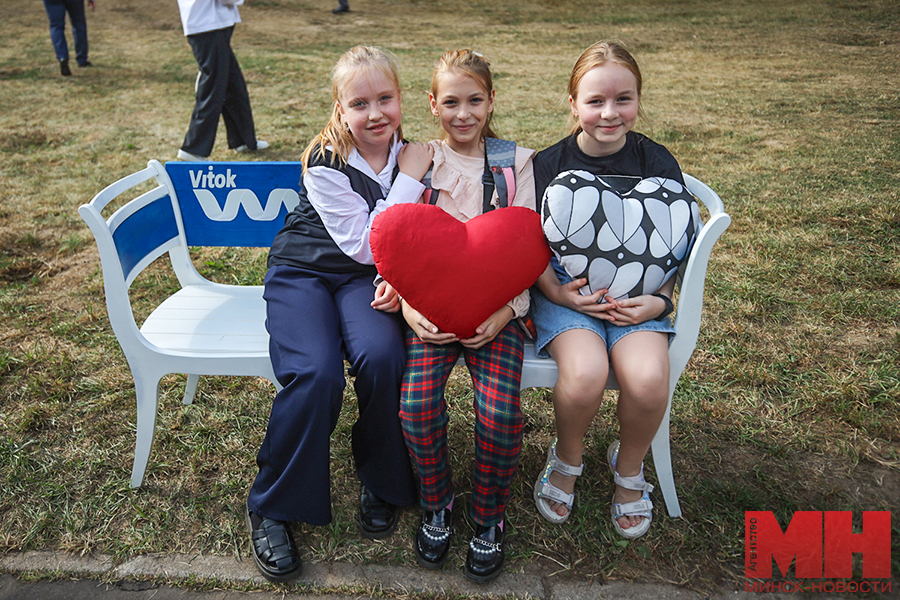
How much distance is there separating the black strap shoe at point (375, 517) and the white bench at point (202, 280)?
51 cm

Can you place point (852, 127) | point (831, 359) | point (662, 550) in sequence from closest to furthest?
point (662, 550) → point (831, 359) → point (852, 127)

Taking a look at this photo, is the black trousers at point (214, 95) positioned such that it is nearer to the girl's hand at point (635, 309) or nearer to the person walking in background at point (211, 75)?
the person walking in background at point (211, 75)

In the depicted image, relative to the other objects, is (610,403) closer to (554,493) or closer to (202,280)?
(554,493)

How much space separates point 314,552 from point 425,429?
0.56m

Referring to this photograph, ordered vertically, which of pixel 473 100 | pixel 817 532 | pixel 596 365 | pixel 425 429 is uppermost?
pixel 473 100

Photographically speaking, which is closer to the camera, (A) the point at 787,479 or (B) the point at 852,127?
(A) the point at 787,479

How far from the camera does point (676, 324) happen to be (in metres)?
1.88

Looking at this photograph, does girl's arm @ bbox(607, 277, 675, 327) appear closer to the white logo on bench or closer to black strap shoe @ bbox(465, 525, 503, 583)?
black strap shoe @ bbox(465, 525, 503, 583)

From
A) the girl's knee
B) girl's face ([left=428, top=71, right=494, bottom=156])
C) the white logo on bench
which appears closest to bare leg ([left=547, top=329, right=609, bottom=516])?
the girl's knee

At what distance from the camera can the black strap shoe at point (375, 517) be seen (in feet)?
6.60

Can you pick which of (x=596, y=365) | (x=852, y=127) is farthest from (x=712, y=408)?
(x=852, y=127)

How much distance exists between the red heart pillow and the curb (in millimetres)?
732

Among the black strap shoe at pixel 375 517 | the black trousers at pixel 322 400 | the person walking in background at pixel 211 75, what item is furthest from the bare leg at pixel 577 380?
the person walking in background at pixel 211 75

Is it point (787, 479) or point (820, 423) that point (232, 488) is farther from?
point (820, 423)
